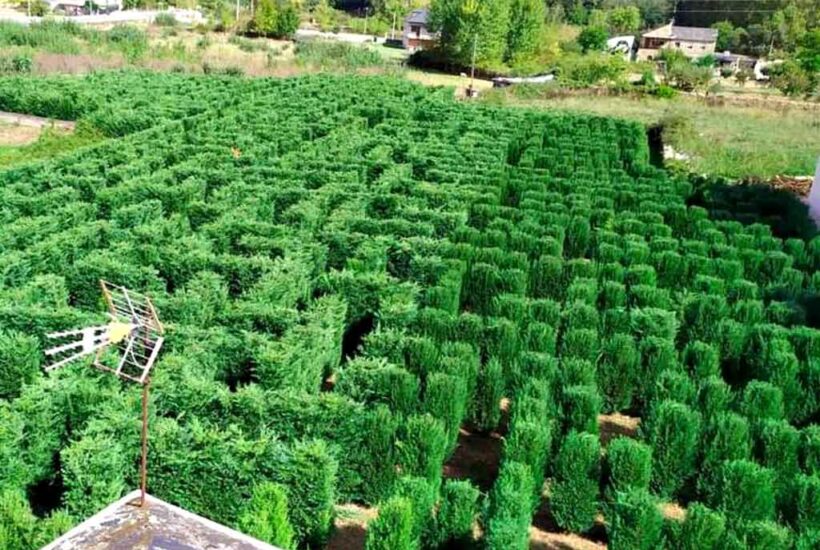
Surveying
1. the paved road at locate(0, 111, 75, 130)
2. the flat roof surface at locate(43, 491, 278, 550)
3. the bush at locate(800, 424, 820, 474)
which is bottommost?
→ the paved road at locate(0, 111, 75, 130)

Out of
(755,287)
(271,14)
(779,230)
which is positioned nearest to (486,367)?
(755,287)

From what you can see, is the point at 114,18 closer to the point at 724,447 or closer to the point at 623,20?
the point at 623,20

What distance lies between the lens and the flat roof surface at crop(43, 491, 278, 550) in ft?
14.9

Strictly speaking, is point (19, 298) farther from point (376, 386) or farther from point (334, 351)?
point (376, 386)

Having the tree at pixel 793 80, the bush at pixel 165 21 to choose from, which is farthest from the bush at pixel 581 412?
the bush at pixel 165 21

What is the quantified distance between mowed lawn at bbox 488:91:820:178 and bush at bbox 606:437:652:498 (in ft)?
63.4

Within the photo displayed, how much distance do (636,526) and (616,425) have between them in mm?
3631

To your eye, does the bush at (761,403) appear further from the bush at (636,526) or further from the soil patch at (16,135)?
the soil patch at (16,135)

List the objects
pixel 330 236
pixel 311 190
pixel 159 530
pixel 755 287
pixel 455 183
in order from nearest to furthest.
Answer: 1. pixel 159 530
2. pixel 755 287
3. pixel 330 236
4. pixel 311 190
5. pixel 455 183

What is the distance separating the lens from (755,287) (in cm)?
1256

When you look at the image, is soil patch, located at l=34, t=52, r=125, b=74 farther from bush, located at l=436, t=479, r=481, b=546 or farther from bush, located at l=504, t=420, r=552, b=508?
bush, located at l=436, t=479, r=481, b=546

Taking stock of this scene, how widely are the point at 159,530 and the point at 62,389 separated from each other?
3.74 m

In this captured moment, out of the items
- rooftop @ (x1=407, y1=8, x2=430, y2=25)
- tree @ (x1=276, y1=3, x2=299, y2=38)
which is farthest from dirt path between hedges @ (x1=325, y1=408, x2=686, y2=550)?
rooftop @ (x1=407, y1=8, x2=430, y2=25)

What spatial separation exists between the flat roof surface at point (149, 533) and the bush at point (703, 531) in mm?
3510
